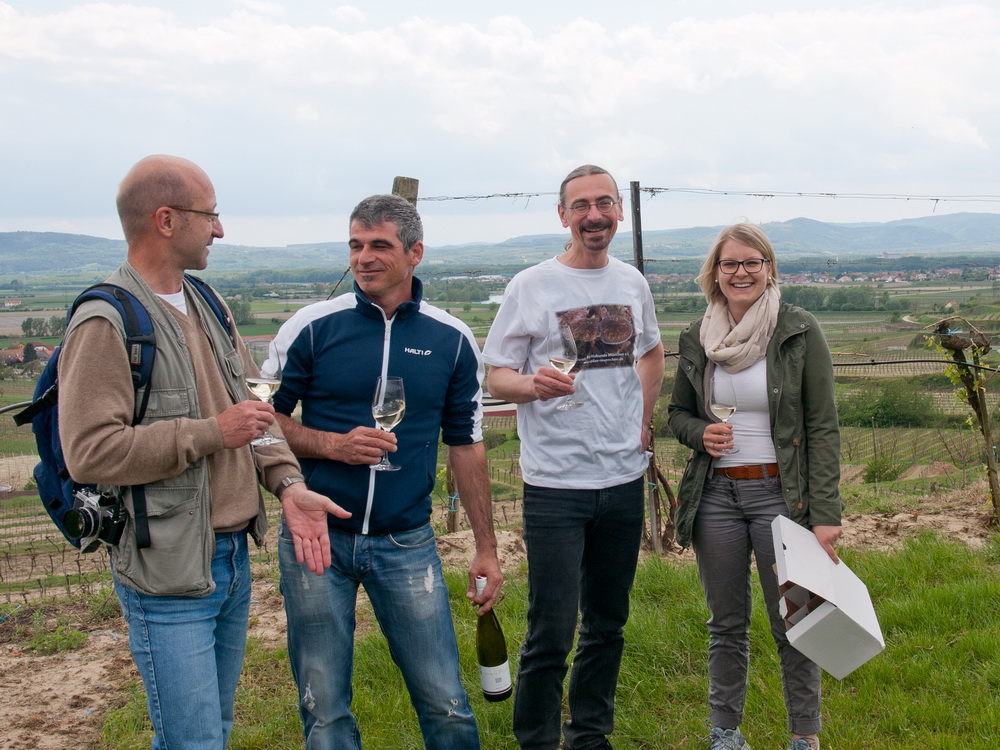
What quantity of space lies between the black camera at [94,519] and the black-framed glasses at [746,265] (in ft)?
8.03

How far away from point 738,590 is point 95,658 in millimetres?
3577

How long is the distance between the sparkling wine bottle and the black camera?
1310mm

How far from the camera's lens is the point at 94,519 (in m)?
2.09

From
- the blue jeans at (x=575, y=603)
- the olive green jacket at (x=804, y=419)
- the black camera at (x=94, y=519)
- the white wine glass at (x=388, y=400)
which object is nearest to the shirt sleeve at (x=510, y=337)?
the blue jeans at (x=575, y=603)

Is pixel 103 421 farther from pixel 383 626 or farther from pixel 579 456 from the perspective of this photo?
pixel 579 456

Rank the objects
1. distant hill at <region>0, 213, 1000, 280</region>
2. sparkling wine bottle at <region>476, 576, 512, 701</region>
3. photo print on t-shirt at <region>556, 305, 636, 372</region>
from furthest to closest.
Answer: distant hill at <region>0, 213, 1000, 280</region>, photo print on t-shirt at <region>556, 305, 636, 372</region>, sparkling wine bottle at <region>476, 576, 512, 701</region>

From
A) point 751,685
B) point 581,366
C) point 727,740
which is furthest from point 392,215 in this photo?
point 751,685

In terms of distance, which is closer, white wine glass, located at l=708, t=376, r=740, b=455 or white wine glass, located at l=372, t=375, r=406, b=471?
white wine glass, located at l=372, t=375, r=406, b=471

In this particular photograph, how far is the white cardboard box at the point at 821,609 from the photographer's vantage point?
8.96ft

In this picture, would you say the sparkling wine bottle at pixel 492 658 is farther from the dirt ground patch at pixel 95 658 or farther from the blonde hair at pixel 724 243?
the dirt ground patch at pixel 95 658

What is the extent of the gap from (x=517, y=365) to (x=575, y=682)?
4.59 feet

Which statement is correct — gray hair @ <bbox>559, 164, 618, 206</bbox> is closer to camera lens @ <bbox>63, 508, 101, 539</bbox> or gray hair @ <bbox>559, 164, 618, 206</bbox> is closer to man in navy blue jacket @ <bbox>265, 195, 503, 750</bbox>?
man in navy blue jacket @ <bbox>265, 195, 503, 750</bbox>

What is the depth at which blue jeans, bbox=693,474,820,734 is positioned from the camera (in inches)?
126

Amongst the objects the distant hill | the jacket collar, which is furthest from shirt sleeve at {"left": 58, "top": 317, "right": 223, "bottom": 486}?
the distant hill
